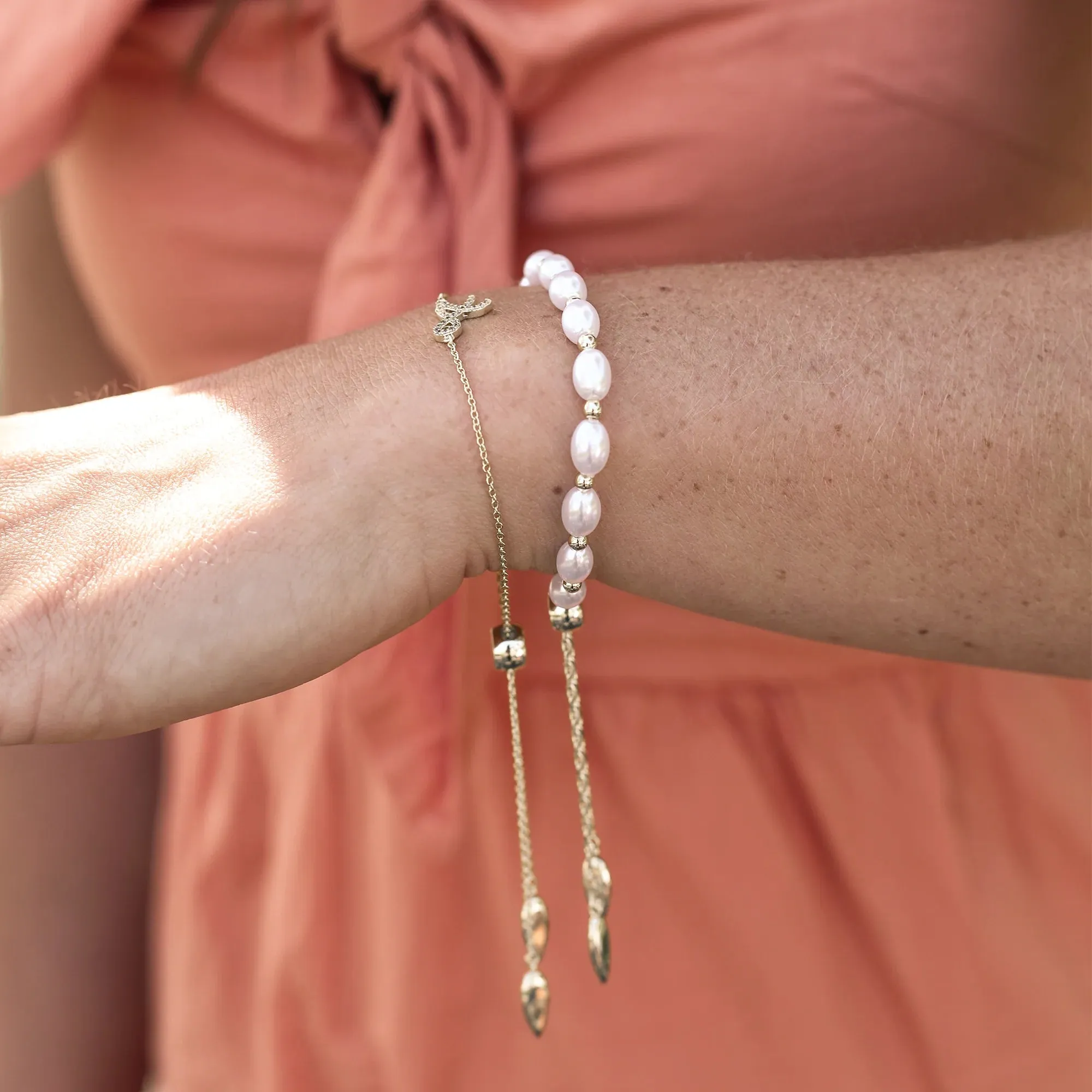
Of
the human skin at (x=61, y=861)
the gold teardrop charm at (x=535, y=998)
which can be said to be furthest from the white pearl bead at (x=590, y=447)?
the human skin at (x=61, y=861)

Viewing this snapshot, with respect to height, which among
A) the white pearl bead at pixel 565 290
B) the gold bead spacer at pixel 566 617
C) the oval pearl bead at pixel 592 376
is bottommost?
the gold bead spacer at pixel 566 617

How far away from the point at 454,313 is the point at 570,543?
17 cm

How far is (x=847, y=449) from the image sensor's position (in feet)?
1.70

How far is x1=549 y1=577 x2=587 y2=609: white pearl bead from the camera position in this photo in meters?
0.56

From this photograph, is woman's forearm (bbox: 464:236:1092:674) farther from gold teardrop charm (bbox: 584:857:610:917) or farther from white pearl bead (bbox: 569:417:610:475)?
gold teardrop charm (bbox: 584:857:610:917)

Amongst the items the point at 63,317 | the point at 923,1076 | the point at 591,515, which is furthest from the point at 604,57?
the point at 923,1076

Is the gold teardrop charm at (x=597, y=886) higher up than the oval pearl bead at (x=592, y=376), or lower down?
lower down

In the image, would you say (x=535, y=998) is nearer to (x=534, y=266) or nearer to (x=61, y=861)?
(x=534, y=266)

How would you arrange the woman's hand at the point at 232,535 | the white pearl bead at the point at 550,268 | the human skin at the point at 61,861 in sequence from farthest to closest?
the human skin at the point at 61,861, the white pearl bead at the point at 550,268, the woman's hand at the point at 232,535

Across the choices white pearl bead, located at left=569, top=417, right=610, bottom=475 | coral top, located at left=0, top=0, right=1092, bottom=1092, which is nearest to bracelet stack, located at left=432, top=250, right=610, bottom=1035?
white pearl bead, located at left=569, top=417, right=610, bottom=475

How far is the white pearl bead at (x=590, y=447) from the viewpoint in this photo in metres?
0.52

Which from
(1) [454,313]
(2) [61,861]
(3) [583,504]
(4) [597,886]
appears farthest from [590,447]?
(2) [61,861]

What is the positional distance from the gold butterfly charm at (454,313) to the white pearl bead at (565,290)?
0.04m

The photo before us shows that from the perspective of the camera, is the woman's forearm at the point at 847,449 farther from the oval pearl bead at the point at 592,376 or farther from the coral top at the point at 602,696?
the coral top at the point at 602,696
